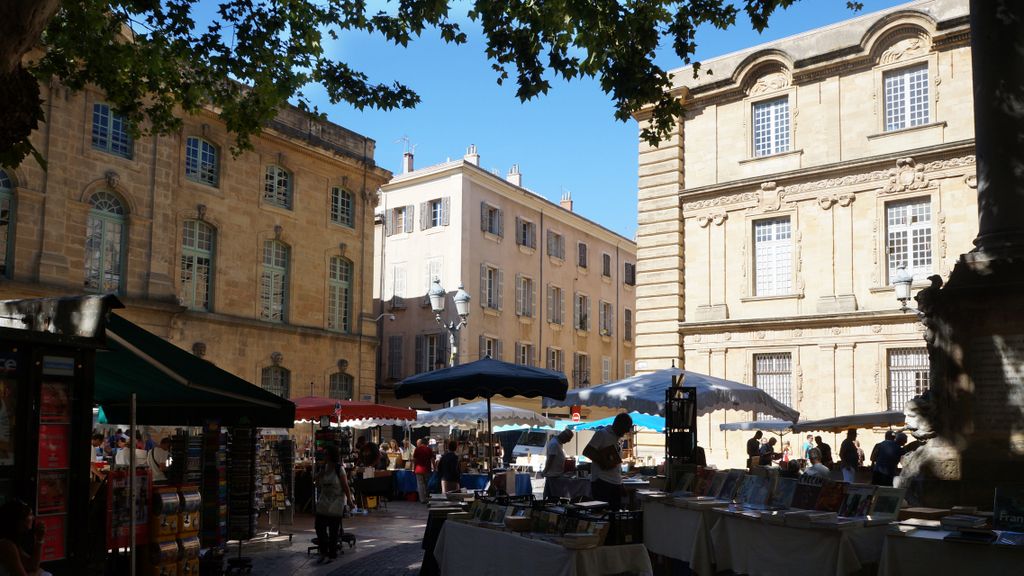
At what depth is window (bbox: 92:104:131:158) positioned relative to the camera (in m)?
23.8

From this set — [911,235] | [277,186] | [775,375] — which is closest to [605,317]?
[277,186]

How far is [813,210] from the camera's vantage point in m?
24.4

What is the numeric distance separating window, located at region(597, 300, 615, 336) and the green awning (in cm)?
3874

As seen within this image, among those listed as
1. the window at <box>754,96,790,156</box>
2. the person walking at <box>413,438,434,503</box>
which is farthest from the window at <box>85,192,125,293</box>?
the window at <box>754,96,790,156</box>

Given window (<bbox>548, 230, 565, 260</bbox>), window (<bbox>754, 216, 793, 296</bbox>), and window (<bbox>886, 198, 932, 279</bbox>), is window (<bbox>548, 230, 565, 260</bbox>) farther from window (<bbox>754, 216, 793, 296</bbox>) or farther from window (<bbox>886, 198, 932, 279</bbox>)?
window (<bbox>886, 198, 932, 279</bbox>)

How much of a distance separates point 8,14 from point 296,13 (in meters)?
5.72

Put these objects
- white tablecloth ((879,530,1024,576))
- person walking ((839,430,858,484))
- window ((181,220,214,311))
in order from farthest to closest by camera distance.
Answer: window ((181,220,214,311))
person walking ((839,430,858,484))
white tablecloth ((879,530,1024,576))

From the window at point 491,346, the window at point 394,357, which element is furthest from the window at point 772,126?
the window at point 394,357

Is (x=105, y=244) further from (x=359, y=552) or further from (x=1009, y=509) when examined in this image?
(x=1009, y=509)

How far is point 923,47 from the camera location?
2320 cm

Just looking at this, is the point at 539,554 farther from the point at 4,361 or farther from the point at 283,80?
the point at 283,80

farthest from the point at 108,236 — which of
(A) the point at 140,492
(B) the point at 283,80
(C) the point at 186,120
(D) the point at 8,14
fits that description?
(D) the point at 8,14

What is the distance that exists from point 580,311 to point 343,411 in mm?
27534

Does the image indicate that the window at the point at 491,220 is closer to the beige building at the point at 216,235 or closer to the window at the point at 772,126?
the beige building at the point at 216,235
